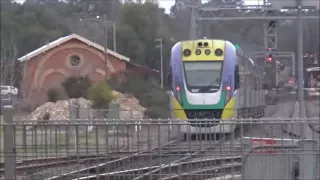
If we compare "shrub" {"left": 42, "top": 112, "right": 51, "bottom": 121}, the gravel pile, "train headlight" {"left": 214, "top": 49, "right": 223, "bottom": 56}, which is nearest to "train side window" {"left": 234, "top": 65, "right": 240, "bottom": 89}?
"train headlight" {"left": 214, "top": 49, "right": 223, "bottom": 56}

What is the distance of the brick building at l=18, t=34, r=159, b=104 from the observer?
96.6 feet

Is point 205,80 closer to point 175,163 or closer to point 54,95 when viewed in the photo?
point 54,95

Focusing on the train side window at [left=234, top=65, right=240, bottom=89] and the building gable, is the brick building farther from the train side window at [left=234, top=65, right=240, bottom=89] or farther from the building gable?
the train side window at [left=234, top=65, right=240, bottom=89]

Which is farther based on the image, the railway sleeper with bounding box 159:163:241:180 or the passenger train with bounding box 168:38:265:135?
the passenger train with bounding box 168:38:265:135

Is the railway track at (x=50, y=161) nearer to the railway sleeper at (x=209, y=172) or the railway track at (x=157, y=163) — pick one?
the railway track at (x=157, y=163)

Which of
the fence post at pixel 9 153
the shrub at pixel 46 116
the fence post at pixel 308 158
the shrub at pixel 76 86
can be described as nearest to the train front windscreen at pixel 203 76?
the shrub at pixel 46 116

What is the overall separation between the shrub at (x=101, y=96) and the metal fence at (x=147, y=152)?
21.8m

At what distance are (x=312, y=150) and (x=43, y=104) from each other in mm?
25352

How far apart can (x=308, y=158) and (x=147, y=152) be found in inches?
70.8

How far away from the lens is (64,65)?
3106cm

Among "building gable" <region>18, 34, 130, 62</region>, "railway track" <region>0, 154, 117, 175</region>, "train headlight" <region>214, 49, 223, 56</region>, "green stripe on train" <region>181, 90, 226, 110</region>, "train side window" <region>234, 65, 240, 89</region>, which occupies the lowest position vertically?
"railway track" <region>0, 154, 117, 175</region>

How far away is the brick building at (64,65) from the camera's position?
29438 mm

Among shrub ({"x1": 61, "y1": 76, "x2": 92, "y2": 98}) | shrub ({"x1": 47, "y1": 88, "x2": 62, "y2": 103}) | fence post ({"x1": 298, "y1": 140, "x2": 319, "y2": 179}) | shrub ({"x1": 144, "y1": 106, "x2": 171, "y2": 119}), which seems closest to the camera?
fence post ({"x1": 298, "y1": 140, "x2": 319, "y2": 179})

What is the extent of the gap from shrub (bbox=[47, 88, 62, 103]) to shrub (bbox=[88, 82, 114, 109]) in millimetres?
1841
